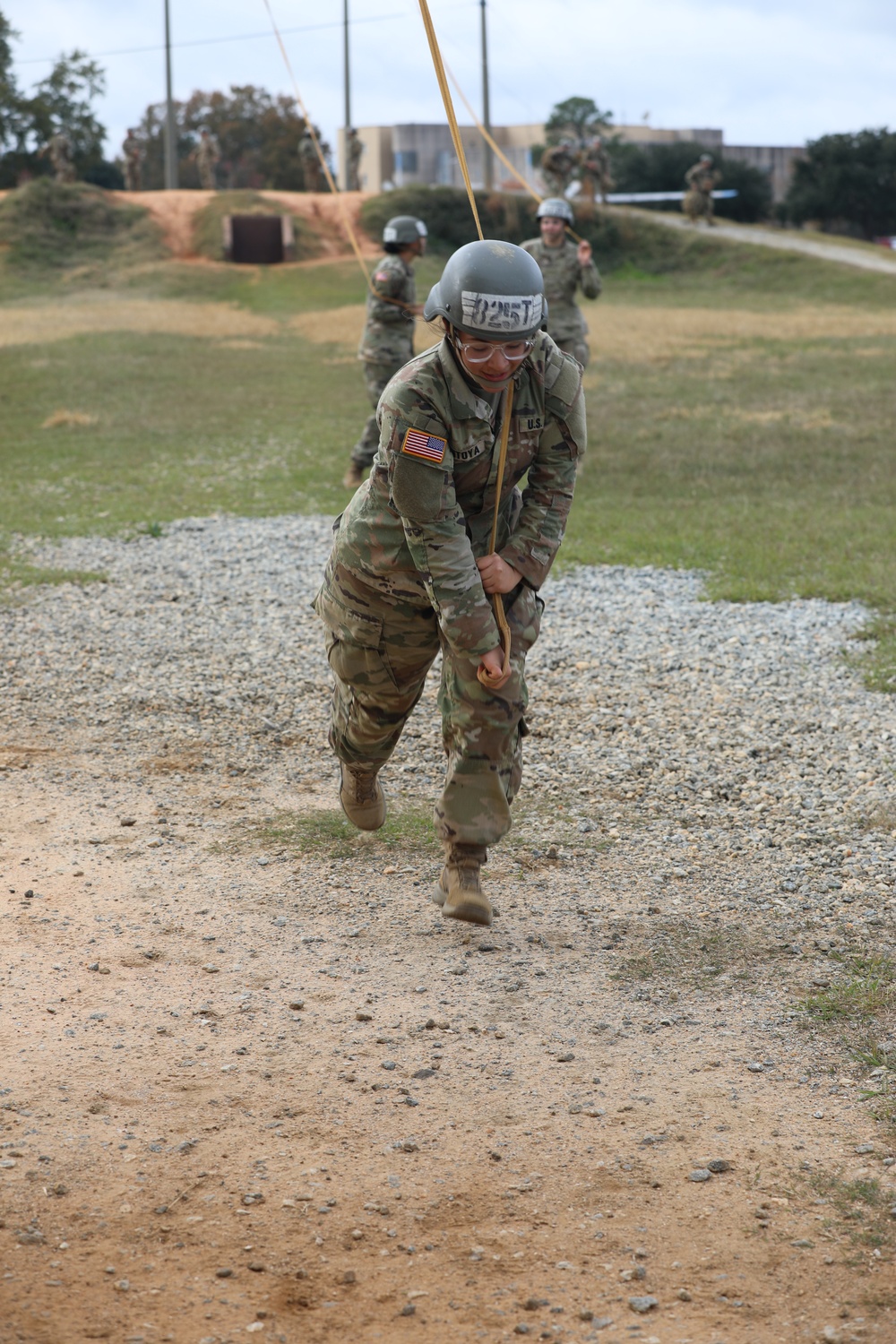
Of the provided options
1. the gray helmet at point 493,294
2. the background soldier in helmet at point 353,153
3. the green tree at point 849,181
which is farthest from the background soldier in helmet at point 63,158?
the gray helmet at point 493,294

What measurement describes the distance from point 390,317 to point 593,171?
33.6 metres

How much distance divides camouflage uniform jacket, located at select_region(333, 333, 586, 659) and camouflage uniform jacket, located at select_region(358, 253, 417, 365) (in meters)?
7.62

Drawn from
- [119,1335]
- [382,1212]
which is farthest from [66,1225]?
[382,1212]

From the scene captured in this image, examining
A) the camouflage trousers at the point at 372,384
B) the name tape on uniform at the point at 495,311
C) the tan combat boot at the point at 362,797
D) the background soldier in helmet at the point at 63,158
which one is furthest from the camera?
the background soldier in helmet at the point at 63,158

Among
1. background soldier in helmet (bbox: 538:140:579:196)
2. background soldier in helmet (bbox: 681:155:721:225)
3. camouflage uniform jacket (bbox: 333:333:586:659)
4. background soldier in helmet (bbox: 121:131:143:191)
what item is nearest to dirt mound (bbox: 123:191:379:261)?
background soldier in helmet (bbox: 538:140:579:196)

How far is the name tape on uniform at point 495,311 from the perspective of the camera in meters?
3.66

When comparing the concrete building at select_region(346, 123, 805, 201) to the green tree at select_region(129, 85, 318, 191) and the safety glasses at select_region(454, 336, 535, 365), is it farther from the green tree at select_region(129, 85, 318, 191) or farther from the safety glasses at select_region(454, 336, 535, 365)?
the safety glasses at select_region(454, 336, 535, 365)

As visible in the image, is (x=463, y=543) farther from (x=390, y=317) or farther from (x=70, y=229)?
(x=70, y=229)

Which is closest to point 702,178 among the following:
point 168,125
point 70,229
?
point 168,125

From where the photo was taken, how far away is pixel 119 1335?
2617mm

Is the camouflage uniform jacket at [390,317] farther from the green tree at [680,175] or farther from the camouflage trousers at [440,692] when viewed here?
the green tree at [680,175]

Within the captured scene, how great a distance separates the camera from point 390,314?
11.8m

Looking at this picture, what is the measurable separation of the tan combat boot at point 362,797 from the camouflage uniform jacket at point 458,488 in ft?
2.57

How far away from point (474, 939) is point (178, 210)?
38.5 metres
